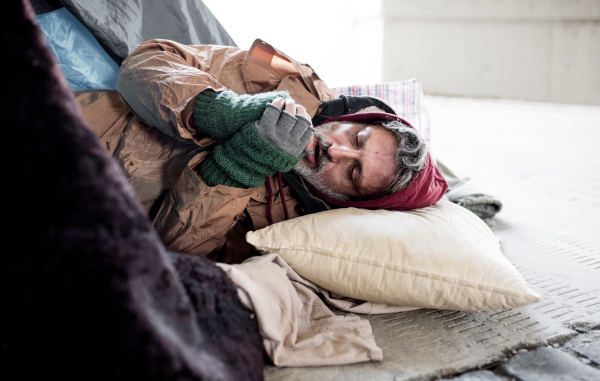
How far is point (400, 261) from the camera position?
3.17 feet

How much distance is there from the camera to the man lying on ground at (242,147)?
3.41 feet

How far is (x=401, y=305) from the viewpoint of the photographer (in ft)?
3.40

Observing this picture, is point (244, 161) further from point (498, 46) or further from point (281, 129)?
point (498, 46)

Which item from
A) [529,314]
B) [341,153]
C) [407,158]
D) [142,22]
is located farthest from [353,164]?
[142,22]

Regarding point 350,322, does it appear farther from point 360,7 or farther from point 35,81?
point 360,7

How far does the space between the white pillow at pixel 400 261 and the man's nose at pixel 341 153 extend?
288 millimetres

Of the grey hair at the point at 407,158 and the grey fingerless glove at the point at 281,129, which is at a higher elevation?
the grey fingerless glove at the point at 281,129

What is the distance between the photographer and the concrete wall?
482 cm

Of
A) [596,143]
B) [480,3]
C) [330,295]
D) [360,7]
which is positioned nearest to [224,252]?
[330,295]

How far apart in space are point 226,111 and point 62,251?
0.68 meters

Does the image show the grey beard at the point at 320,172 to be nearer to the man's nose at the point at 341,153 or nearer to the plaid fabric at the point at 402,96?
the man's nose at the point at 341,153

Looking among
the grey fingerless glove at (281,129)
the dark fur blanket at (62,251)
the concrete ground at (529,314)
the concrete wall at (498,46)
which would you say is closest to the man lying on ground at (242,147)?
the grey fingerless glove at (281,129)

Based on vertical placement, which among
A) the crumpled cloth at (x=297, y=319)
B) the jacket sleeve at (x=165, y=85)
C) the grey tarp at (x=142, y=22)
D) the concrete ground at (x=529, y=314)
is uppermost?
the grey tarp at (x=142, y=22)

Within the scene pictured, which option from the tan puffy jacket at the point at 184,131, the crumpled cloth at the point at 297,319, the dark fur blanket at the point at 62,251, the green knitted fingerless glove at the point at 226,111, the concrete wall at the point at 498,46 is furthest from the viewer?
the concrete wall at the point at 498,46
